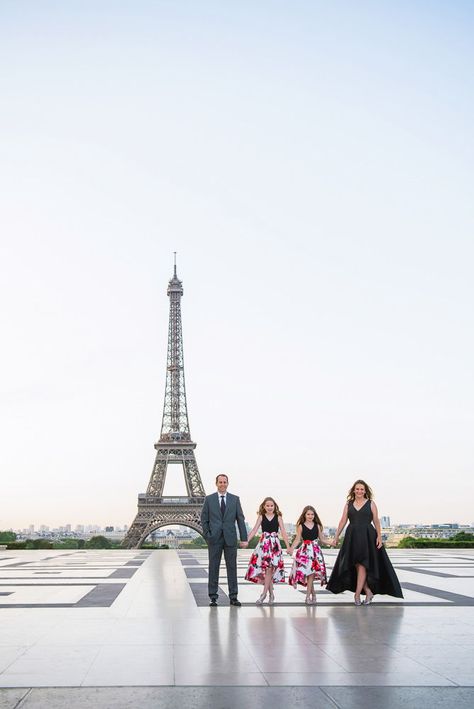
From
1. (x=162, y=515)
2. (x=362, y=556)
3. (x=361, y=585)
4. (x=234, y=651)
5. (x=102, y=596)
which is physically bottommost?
(x=234, y=651)

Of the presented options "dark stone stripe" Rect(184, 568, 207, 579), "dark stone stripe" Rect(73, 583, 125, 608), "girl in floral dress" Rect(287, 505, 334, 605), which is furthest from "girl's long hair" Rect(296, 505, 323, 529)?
"dark stone stripe" Rect(184, 568, 207, 579)

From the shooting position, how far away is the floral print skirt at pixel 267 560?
10.7 metres

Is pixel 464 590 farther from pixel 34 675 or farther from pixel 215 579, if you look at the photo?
pixel 34 675

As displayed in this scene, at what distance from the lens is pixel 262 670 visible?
19.6ft

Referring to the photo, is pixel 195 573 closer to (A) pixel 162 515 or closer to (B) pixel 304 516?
(B) pixel 304 516

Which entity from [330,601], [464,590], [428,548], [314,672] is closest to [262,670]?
[314,672]

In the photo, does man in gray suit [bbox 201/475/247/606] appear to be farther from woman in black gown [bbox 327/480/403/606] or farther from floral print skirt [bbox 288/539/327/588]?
woman in black gown [bbox 327/480/403/606]

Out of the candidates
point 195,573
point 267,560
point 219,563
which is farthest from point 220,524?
point 195,573

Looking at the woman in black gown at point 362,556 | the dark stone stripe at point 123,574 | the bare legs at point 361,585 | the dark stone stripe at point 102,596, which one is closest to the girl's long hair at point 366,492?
the woman in black gown at point 362,556

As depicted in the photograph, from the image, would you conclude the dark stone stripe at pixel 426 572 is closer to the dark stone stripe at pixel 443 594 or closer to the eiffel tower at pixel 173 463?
the dark stone stripe at pixel 443 594

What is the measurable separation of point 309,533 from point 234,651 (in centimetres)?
430

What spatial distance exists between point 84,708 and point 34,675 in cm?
112

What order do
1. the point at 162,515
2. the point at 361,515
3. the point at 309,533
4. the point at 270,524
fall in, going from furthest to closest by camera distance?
the point at 162,515
the point at 309,533
the point at 270,524
the point at 361,515

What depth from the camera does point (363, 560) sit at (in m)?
10.4
